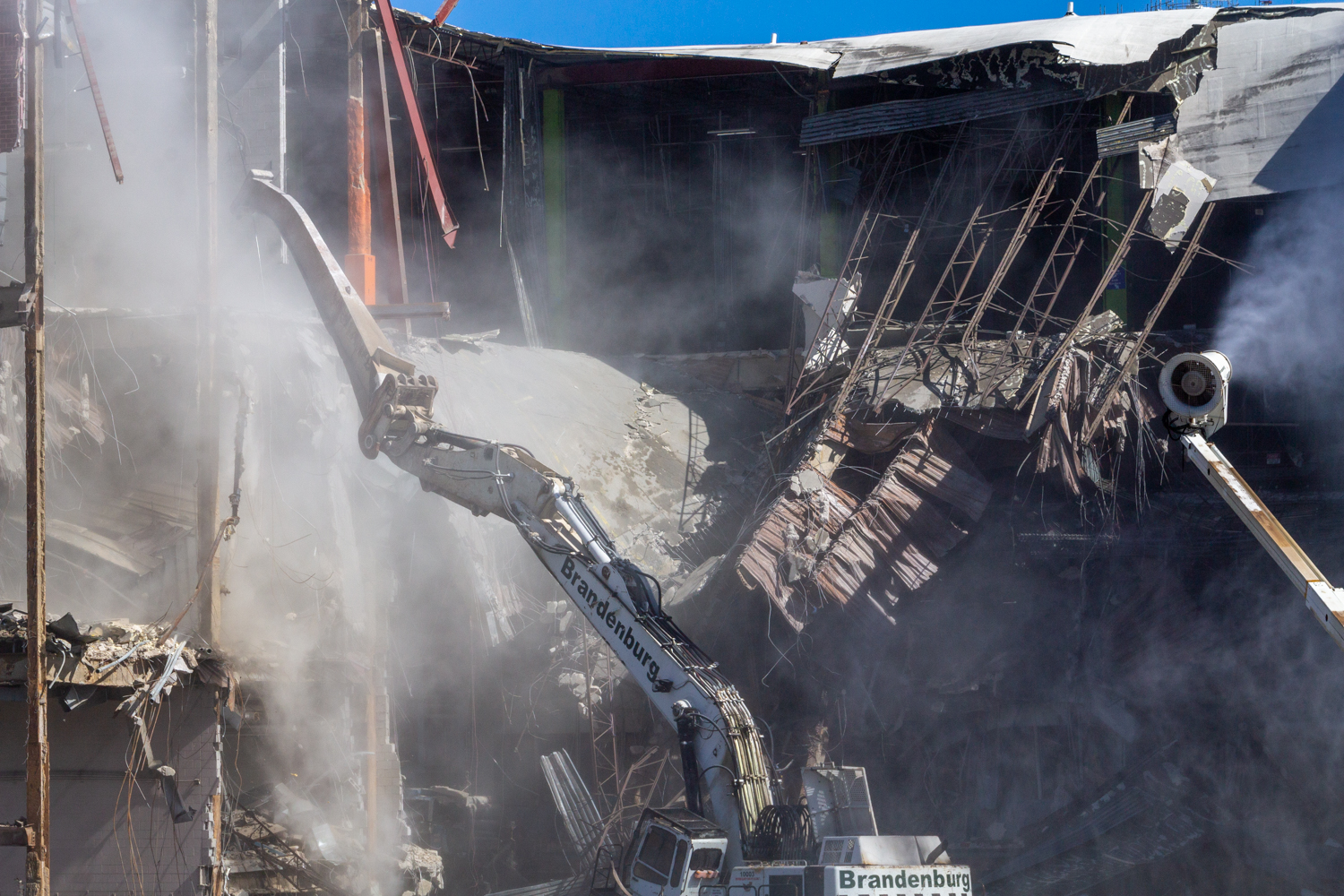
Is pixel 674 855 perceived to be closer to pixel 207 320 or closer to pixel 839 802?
pixel 839 802

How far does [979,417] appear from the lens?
40.4 feet

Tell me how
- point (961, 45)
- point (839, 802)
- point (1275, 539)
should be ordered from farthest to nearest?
point (961, 45) → point (839, 802) → point (1275, 539)

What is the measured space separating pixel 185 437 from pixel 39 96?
167 inches

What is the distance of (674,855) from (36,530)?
4.94 m

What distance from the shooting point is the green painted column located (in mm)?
17516

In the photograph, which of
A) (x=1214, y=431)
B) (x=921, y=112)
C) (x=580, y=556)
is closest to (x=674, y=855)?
(x=580, y=556)

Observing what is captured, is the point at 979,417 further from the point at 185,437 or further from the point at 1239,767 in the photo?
the point at 185,437

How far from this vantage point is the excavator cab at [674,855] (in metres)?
7.33

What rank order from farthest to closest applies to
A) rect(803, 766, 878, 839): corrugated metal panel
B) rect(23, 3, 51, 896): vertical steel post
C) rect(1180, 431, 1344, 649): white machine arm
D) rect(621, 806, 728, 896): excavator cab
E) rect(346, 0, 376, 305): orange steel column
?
rect(346, 0, 376, 305): orange steel column < rect(803, 766, 878, 839): corrugated metal panel < rect(621, 806, 728, 896): excavator cab < rect(23, 3, 51, 896): vertical steel post < rect(1180, 431, 1344, 649): white machine arm

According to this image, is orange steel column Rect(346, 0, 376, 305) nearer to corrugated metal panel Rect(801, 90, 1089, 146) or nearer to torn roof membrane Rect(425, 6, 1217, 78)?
torn roof membrane Rect(425, 6, 1217, 78)

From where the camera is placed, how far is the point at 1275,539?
5.44 meters

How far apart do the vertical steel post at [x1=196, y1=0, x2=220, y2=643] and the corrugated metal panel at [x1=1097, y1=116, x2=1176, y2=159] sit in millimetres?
11101

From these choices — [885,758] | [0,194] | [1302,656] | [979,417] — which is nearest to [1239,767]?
[1302,656]

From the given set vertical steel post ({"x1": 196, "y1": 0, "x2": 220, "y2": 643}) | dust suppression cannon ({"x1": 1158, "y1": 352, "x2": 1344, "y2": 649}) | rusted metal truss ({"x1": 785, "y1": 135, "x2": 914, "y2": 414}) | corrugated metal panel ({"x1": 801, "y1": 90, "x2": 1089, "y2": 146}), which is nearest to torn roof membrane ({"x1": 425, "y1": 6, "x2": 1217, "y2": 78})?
corrugated metal panel ({"x1": 801, "y1": 90, "x2": 1089, "y2": 146})
